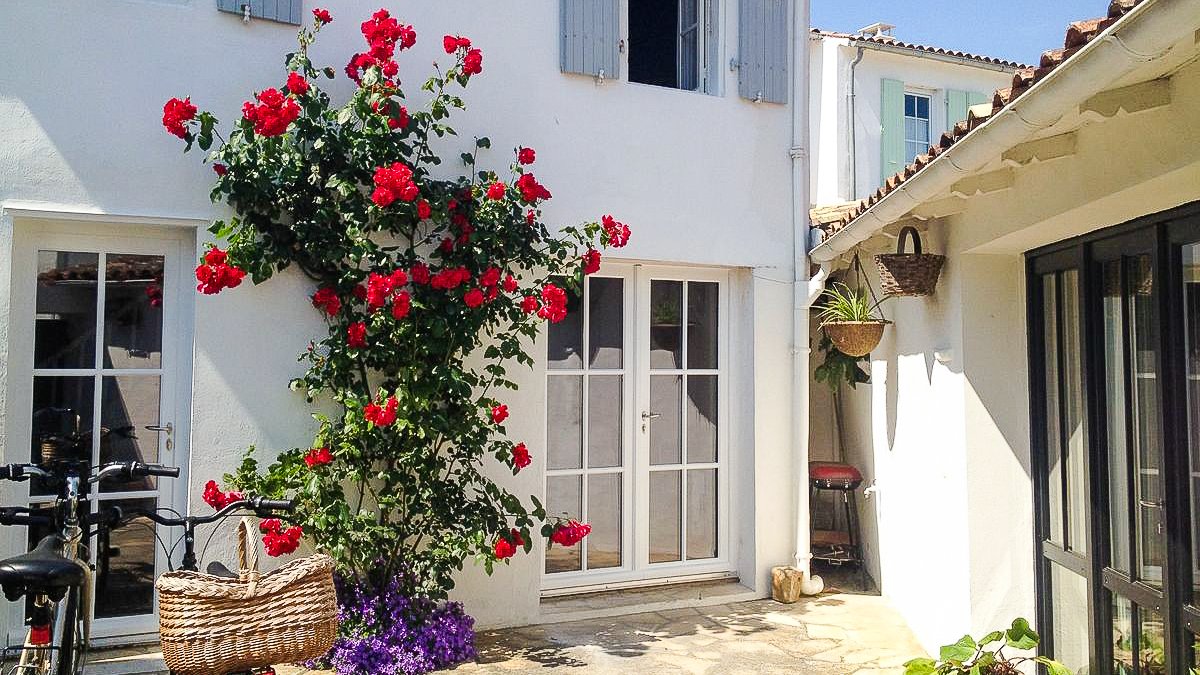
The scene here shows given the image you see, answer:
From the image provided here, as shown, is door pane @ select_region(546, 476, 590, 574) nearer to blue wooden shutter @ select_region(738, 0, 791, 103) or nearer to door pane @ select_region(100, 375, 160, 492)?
door pane @ select_region(100, 375, 160, 492)

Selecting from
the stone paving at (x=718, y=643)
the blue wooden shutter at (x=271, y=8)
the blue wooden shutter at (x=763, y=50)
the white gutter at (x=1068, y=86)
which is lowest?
the stone paving at (x=718, y=643)

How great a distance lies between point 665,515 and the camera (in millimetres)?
6352

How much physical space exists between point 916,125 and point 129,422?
8440 millimetres

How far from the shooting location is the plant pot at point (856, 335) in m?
5.87

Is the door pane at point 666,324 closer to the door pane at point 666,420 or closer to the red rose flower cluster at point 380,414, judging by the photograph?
the door pane at point 666,420

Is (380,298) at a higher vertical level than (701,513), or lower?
Result: higher

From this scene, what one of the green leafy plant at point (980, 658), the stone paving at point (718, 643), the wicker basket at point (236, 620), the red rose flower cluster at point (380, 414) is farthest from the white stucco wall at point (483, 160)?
the green leafy plant at point (980, 658)

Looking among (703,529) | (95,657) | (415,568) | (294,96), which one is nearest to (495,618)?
(415,568)

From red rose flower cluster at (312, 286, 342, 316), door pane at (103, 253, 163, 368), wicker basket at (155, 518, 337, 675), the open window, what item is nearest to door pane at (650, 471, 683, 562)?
red rose flower cluster at (312, 286, 342, 316)

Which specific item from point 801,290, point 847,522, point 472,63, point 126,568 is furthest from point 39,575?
point 847,522

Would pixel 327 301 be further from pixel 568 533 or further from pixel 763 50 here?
pixel 763 50

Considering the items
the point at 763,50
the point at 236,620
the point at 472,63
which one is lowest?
the point at 236,620

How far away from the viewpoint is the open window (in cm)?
655

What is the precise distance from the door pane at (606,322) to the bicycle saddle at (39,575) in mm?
3694
